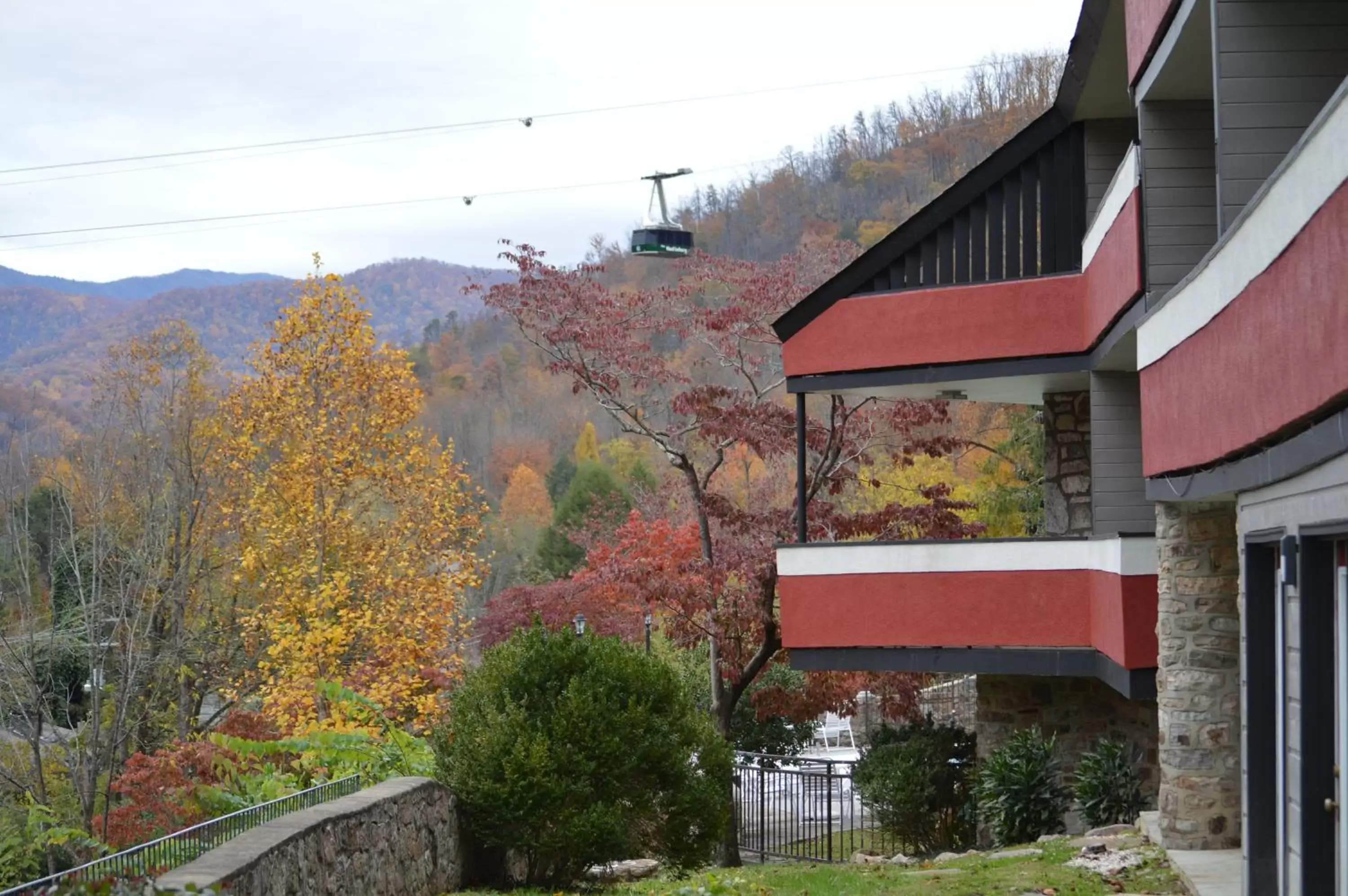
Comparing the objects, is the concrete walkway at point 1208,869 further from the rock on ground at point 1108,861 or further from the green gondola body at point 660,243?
A: the green gondola body at point 660,243

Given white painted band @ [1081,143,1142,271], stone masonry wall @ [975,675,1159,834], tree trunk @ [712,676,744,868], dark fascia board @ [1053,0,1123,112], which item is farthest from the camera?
tree trunk @ [712,676,744,868]

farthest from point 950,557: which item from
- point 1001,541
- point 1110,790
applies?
point 1110,790

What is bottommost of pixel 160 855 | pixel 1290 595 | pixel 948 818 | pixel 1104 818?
pixel 948 818

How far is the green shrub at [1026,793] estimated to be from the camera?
14031 millimetres

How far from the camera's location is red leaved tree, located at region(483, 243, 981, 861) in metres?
19.0

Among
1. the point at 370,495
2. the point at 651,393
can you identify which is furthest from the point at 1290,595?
the point at 370,495

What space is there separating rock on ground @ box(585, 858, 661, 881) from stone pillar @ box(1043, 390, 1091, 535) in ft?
19.5

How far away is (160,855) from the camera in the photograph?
7246 millimetres

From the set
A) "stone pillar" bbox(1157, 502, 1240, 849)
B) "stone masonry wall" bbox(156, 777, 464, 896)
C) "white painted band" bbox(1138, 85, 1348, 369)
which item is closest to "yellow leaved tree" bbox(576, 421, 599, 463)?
"stone masonry wall" bbox(156, 777, 464, 896)

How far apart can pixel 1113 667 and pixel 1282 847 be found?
5697 mm

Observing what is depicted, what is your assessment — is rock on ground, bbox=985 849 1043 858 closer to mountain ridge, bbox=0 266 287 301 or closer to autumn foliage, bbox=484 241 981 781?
autumn foliage, bbox=484 241 981 781

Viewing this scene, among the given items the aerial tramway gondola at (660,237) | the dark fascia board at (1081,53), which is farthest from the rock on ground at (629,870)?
the aerial tramway gondola at (660,237)

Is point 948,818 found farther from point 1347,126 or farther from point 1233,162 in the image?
point 1347,126

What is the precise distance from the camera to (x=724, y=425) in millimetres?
19109
